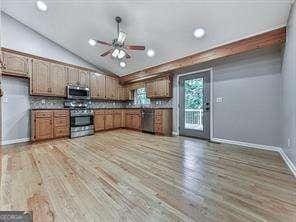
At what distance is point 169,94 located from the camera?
18.9 ft

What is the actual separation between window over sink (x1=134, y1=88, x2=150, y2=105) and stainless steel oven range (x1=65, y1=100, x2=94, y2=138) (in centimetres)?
217

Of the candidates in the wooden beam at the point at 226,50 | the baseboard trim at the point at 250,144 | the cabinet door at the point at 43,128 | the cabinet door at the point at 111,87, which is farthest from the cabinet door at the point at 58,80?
the baseboard trim at the point at 250,144

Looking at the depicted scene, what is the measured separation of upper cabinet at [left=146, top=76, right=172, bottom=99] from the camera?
5.76 metres

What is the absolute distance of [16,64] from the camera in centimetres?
436

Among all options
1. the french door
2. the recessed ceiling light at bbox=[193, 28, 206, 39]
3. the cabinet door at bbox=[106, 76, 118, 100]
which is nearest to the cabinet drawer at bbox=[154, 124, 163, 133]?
the french door

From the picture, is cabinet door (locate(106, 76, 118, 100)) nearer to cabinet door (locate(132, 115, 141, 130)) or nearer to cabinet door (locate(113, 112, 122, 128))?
cabinet door (locate(113, 112, 122, 128))

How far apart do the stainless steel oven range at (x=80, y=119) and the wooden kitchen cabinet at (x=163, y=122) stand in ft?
7.33

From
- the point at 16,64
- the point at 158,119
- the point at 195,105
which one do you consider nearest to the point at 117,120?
the point at 158,119

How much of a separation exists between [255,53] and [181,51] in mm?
1707

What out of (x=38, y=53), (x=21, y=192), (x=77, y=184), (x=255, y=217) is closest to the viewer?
(x=255, y=217)

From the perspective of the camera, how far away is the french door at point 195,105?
15.9ft

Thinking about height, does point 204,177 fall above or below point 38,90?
below

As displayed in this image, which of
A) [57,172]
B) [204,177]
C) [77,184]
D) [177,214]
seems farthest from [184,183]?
[57,172]

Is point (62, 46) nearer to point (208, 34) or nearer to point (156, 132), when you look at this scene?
point (156, 132)
